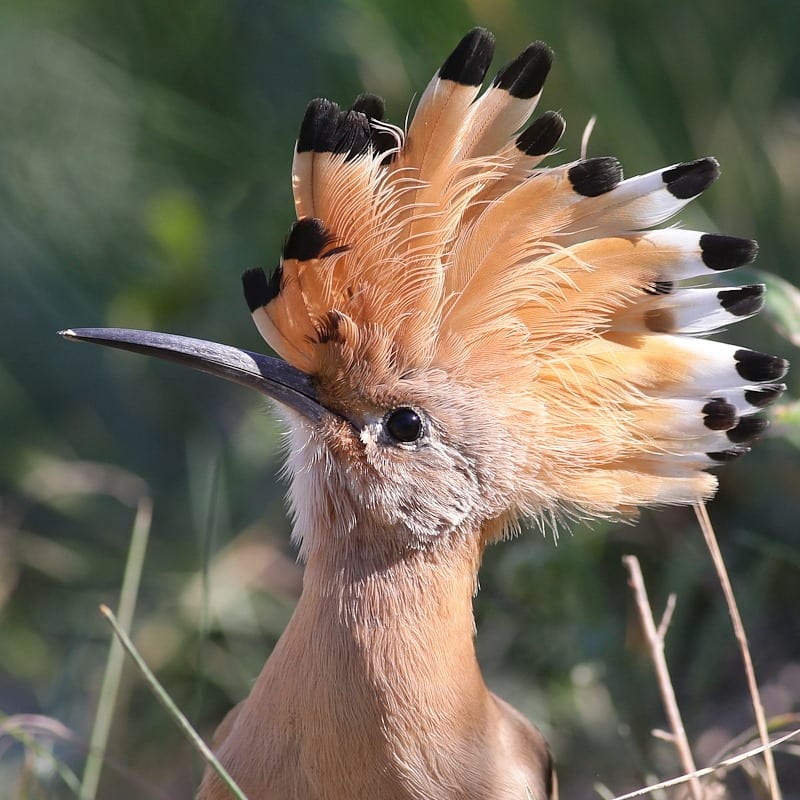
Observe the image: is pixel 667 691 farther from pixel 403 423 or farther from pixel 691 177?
pixel 691 177

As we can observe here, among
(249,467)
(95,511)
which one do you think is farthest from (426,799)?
(95,511)

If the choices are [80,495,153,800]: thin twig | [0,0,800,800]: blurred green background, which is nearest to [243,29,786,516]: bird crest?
[80,495,153,800]: thin twig

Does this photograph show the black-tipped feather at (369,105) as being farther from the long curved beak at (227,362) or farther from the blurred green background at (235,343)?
the blurred green background at (235,343)

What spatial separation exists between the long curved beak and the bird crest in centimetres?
3

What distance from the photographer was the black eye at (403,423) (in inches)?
79.7

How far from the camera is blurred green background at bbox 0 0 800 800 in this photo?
2945 millimetres

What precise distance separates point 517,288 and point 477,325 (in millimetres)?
88

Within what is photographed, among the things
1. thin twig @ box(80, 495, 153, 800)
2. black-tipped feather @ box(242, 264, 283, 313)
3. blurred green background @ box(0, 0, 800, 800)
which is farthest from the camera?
blurred green background @ box(0, 0, 800, 800)

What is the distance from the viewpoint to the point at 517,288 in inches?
79.0

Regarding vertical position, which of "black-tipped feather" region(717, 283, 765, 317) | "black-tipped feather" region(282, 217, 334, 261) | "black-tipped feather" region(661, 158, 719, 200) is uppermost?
"black-tipped feather" region(661, 158, 719, 200)

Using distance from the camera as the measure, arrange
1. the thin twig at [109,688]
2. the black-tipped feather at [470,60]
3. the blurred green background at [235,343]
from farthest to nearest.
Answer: the blurred green background at [235,343] → the thin twig at [109,688] → the black-tipped feather at [470,60]

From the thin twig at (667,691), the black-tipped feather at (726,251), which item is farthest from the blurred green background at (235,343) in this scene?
the black-tipped feather at (726,251)

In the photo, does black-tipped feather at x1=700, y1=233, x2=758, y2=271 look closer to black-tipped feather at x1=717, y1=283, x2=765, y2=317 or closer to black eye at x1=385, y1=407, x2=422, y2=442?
black-tipped feather at x1=717, y1=283, x2=765, y2=317

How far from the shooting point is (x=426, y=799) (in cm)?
193
